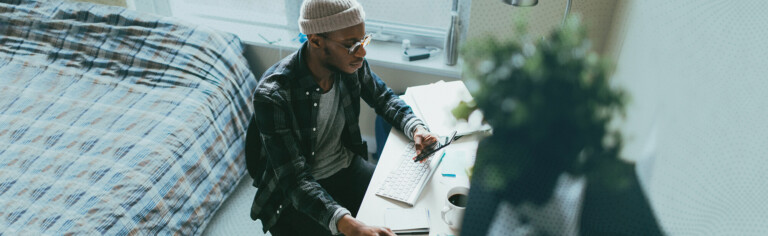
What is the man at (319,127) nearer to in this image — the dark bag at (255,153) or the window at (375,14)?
the dark bag at (255,153)

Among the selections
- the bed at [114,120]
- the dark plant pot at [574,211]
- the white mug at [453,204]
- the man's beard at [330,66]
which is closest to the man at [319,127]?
the man's beard at [330,66]

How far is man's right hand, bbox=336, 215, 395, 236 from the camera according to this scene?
102 cm

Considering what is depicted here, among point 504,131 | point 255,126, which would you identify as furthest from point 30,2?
point 504,131

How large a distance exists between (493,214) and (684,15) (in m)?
0.21

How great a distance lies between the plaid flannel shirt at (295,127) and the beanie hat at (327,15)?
0.11 m

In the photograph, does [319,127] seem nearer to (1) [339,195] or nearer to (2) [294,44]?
(1) [339,195]

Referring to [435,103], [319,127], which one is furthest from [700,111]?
[435,103]

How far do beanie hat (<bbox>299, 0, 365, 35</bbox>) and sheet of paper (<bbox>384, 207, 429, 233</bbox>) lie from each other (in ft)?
1.53

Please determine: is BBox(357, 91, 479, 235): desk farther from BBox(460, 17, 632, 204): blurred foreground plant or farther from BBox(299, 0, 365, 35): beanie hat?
BBox(460, 17, 632, 204): blurred foreground plant

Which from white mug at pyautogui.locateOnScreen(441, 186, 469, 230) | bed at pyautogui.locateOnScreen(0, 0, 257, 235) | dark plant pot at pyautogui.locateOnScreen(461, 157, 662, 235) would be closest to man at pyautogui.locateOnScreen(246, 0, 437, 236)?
white mug at pyautogui.locateOnScreen(441, 186, 469, 230)

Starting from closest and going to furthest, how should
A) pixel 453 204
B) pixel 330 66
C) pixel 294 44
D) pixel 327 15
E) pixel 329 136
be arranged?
pixel 453 204, pixel 327 15, pixel 330 66, pixel 329 136, pixel 294 44

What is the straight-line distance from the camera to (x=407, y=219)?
1.09 m

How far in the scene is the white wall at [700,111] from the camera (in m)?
0.30

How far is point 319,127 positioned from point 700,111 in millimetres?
1106
